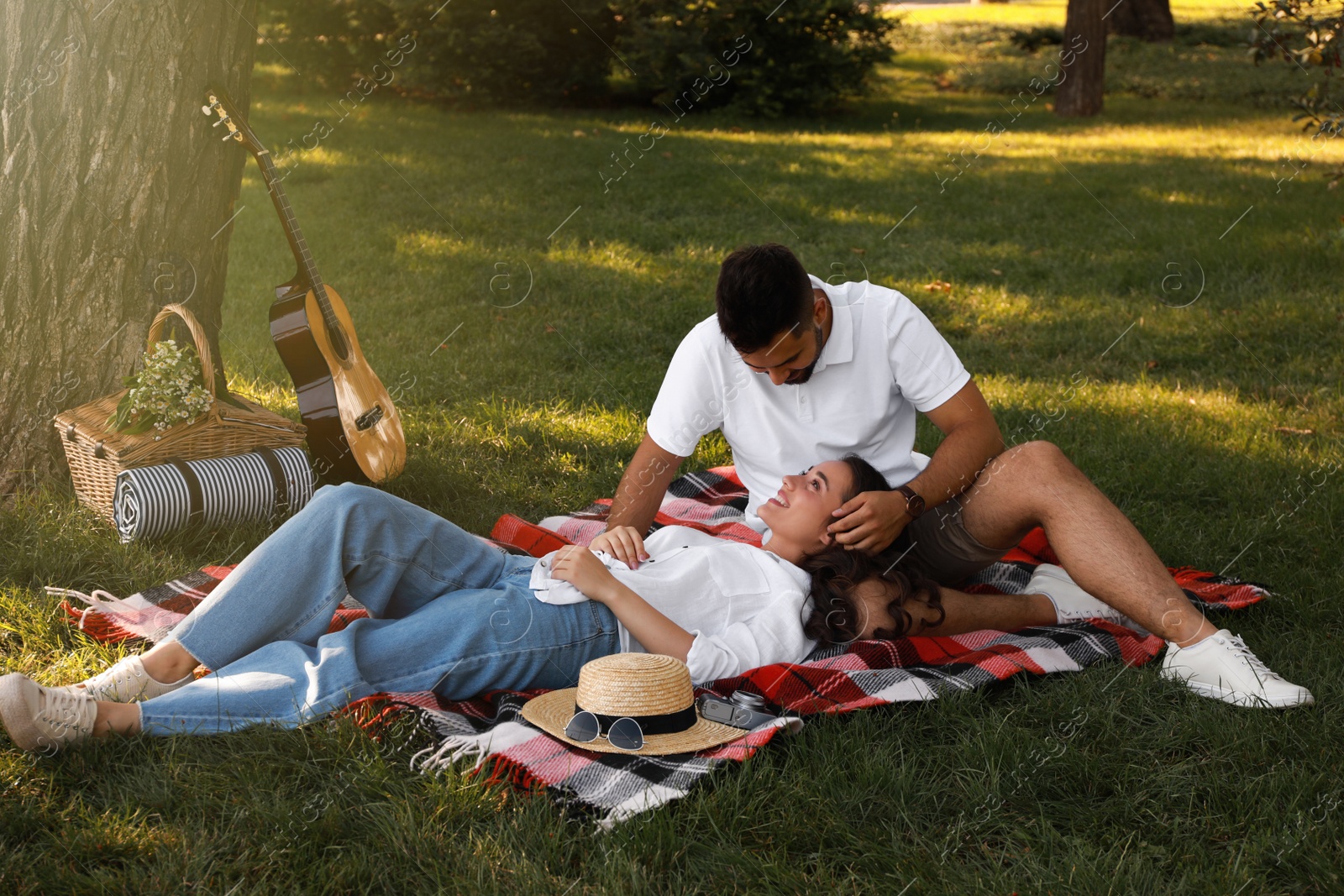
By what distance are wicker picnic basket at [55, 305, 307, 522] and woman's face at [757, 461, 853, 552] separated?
1953 millimetres

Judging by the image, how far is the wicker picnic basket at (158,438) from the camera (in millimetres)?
3793

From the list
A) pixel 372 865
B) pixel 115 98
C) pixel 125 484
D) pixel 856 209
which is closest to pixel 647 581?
pixel 372 865

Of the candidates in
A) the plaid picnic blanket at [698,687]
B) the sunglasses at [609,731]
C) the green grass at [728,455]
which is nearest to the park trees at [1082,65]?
the green grass at [728,455]

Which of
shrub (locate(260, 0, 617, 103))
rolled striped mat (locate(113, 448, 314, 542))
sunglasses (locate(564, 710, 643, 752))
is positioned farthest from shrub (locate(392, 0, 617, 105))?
sunglasses (locate(564, 710, 643, 752))

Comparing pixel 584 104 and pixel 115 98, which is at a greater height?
pixel 115 98

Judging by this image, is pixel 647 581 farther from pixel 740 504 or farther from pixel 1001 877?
pixel 740 504

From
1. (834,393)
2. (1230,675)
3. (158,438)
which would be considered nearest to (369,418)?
(158,438)

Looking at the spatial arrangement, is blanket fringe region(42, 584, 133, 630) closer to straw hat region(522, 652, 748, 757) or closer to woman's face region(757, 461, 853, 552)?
straw hat region(522, 652, 748, 757)

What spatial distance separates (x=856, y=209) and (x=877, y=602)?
21.0 ft

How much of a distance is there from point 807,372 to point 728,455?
1674mm

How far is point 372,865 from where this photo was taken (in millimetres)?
2229

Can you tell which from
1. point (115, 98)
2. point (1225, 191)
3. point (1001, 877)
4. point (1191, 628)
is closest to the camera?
point (1001, 877)

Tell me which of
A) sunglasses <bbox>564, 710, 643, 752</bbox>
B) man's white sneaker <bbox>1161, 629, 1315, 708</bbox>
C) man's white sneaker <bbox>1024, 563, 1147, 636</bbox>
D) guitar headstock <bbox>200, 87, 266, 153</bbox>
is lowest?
man's white sneaker <bbox>1024, 563, 1147, 636</bbox>

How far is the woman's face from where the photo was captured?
3072mm
